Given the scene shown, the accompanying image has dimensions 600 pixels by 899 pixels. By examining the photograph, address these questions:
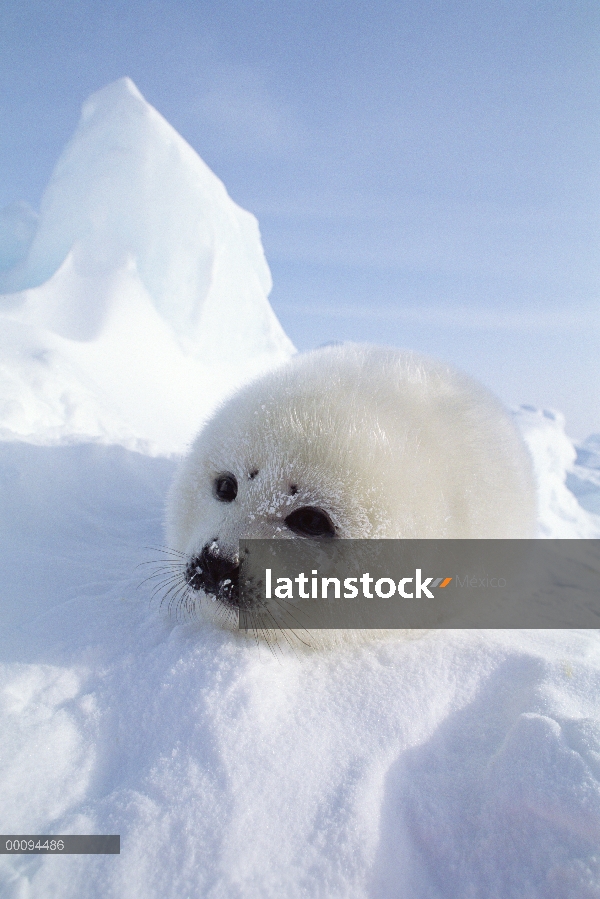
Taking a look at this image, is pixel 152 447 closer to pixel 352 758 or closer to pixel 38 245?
pixel 352 758

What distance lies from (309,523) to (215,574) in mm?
383

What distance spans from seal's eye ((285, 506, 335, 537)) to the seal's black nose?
258mm

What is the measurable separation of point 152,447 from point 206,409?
9.68ft

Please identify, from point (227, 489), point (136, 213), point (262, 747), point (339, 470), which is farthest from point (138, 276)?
point (262, 747)

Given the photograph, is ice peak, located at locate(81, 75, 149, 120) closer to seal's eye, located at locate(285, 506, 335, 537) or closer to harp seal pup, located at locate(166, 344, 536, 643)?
harp seal pup, located at locate(166, 344, 536, 643)

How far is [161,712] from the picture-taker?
4.85 feet

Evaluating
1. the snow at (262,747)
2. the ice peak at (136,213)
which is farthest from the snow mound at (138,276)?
the snow at (262,747)

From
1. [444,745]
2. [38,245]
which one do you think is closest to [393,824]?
[444,745]

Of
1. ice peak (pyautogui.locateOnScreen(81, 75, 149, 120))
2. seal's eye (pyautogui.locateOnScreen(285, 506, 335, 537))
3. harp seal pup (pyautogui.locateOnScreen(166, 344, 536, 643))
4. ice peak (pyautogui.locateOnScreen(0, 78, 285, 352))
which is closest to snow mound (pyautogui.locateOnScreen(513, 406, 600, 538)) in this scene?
harp seal pup (pyautogui.locateOnScreen(166, 344, 536, 643))

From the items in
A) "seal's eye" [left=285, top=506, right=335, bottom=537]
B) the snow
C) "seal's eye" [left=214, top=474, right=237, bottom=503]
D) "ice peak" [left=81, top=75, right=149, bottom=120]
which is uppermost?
"ice peak" [left=81, top=75, right=149, bottom=120]

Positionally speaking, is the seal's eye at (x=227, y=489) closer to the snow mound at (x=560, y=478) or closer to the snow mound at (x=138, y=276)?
the snow mound at (x=138, y=276)

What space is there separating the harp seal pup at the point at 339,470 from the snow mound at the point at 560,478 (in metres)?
2.99

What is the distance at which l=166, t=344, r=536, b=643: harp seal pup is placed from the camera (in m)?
1.89

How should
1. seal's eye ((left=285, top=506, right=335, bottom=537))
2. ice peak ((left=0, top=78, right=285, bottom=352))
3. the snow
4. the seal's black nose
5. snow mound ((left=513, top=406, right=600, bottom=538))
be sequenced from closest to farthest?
the snow, the seal's black nose, seal's eye ((left=285, top=506, right=335, bottom=537)), snow mound ((left=513, top=406, right=600, bottom=538)), ice peak ((left=0, top=78, right=285, bottom=352))
